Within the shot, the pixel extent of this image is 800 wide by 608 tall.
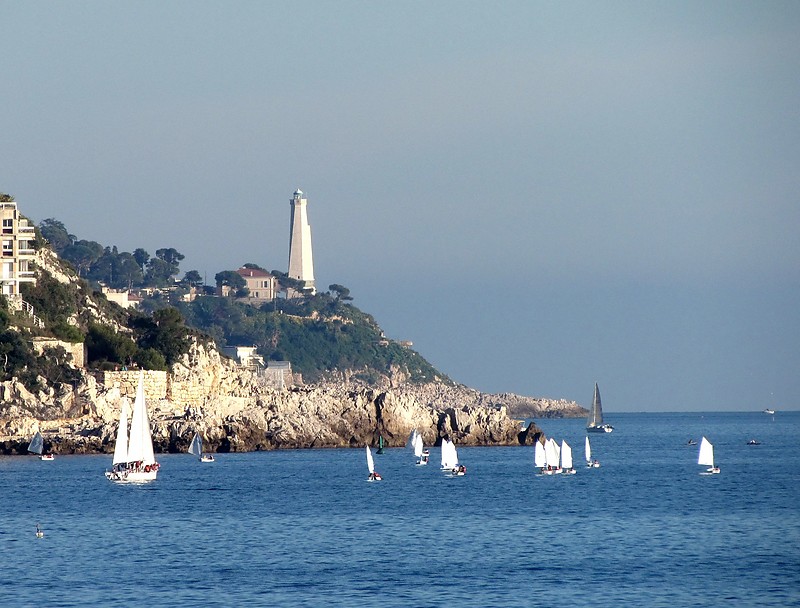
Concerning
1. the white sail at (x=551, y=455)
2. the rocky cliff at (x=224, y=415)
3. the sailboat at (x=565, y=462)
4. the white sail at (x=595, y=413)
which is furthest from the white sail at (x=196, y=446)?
the white sail at (x=595, y=413)

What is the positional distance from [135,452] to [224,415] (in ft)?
86.4

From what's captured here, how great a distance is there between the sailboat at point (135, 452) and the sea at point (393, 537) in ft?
3.07

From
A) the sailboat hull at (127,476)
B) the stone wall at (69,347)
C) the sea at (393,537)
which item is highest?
the stone wall at (69,347)

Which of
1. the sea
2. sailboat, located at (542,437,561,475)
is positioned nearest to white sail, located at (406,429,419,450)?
the sea

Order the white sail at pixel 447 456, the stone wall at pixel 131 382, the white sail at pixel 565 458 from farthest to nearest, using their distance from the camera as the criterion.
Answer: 1. the stone wall at pixel 131 382
2. the white sail at pixel 447 456
3. the white sail at pixel 565 458

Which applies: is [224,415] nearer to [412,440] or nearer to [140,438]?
[412,440]

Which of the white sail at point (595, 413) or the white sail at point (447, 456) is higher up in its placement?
the white sail at point (595, 413)

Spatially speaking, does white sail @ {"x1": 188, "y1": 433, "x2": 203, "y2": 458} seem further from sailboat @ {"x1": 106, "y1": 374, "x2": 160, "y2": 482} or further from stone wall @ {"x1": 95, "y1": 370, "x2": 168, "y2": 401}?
sailboat @ {"x1": 106, "y1": 374, "x2": 160, "y2": 482}

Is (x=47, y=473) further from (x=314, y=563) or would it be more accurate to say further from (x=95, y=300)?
(x=95, y=300)

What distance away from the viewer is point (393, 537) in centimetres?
4903

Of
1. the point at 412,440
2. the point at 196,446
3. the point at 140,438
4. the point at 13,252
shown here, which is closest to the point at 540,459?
the point at 412,440

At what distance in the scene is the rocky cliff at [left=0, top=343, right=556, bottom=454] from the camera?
89.4 metres

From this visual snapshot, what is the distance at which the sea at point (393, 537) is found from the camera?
37.4m

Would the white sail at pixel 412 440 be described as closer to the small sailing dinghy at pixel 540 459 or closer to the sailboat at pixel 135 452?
the small sailing dinghy at pixel 540 459
